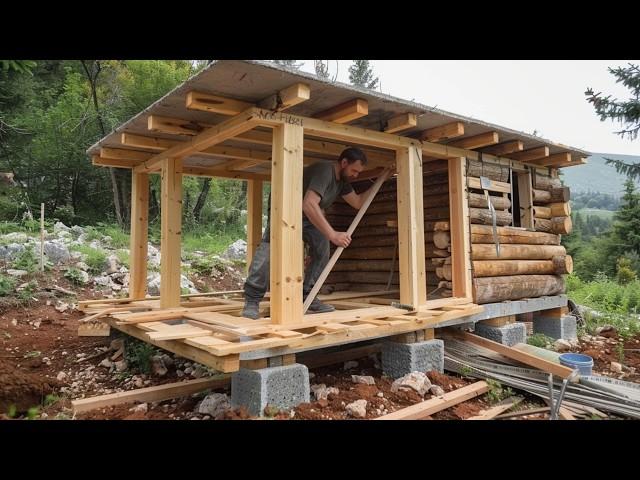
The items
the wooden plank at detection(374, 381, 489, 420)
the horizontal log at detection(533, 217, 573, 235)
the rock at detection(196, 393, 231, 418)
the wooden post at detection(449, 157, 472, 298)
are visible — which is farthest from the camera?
the horizontal log at detection(533, 217, 573, 235)

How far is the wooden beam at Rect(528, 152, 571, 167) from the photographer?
765 centimetres

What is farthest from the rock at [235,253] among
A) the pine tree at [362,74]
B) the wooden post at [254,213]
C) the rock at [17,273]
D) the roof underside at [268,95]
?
the pine tree at [362,74]

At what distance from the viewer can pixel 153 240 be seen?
15344 millimetres

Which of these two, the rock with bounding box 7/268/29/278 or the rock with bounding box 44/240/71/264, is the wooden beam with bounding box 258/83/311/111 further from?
the rock with bounding box 44/240/71/264

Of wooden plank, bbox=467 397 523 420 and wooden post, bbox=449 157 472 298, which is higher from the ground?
wooden post, bbox=449 157 472 298

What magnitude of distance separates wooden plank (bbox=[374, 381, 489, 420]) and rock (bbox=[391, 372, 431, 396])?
0.77 feet

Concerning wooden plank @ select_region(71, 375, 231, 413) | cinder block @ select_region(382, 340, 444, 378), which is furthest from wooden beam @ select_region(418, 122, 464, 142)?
wooden plank @ select_region(71, 375, 231, 413)

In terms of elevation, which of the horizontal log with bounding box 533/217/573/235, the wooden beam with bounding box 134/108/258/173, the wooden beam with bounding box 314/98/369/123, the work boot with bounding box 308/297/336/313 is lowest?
the work boot with bounding box 308/297/336/313

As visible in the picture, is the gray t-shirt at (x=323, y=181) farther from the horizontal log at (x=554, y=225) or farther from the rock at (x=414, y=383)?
the horizontal log at (x=554, y=225)

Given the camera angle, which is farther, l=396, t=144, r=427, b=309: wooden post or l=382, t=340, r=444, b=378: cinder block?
l=396, t=144, r=427, b=309: wooden post

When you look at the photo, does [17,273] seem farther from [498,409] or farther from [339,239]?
[498,409]

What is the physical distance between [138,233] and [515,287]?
6041 mm

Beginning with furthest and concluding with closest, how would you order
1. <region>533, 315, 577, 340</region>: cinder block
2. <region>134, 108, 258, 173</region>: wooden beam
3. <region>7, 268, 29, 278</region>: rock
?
<region>7, 268, 29, 278</region>: rock
<region>533, 315, 577, 340</region>: cinder block
<region>134, 108, 258, 173</region>: wooden beam

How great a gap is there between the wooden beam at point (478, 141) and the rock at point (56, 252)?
29.2 ft
